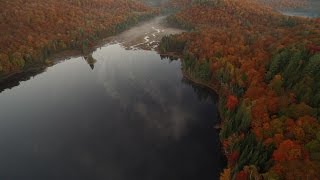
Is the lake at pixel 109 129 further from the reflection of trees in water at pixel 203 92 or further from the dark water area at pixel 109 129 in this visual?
the reflection of trees in water at pixel 203 92

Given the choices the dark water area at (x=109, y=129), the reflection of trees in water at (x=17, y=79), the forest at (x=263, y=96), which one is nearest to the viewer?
the forest at (x=263, y=96)

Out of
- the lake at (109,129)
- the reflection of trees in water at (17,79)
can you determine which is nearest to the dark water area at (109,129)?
the lake at (109,129)

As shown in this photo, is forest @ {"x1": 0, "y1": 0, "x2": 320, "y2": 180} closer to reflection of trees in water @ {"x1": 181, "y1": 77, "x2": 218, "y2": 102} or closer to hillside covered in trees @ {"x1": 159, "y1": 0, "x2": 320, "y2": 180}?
hillside covered in trees @ {"x1": 159, "y1": 0, "x2": 320, "y2": 180}

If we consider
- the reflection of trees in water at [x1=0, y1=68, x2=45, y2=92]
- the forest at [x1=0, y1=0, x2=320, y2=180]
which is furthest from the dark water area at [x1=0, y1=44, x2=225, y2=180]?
the forest at [x1=0, y1=0, x2=320, y2=180]

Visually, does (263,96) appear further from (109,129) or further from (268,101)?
(109,129)

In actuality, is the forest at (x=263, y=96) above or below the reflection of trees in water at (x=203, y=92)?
above

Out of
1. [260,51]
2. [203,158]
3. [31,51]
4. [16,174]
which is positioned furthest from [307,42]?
[31,51]

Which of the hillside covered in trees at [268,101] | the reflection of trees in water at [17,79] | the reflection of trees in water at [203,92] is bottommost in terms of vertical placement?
the reflection of trees in water at [203,92]
